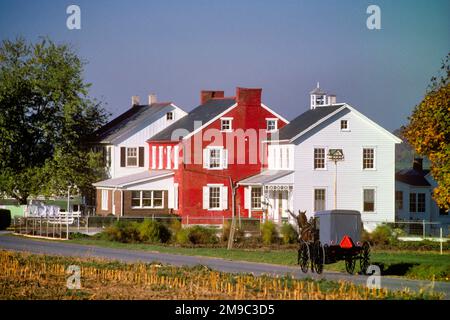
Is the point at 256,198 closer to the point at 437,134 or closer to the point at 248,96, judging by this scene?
the point at 248,96

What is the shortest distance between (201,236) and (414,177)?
2550 cm

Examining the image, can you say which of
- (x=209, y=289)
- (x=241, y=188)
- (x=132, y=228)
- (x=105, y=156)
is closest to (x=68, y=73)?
(x=105, y=156)

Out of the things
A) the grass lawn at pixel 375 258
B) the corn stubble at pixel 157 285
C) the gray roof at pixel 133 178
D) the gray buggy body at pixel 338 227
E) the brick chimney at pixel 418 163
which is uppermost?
the brick chimney at pixel 418 163

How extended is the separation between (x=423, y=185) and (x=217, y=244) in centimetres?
2431

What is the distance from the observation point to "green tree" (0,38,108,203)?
70625mm

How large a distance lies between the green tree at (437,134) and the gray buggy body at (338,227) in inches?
298

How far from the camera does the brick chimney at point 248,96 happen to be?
6981 cm

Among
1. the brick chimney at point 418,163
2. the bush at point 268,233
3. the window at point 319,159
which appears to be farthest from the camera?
the brick chimney at point 418,163

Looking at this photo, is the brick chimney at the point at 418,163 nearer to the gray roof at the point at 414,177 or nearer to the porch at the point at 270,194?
the gray roof at the point at 414,177

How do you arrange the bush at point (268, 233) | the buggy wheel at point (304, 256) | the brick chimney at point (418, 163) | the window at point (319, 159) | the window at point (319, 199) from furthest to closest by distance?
the brick chimney at point (418, 163) < the window at point (319, 159) < the window at point (319, 199) < the bush at point (268, 233) < the buggy wheel at point (304, 256)

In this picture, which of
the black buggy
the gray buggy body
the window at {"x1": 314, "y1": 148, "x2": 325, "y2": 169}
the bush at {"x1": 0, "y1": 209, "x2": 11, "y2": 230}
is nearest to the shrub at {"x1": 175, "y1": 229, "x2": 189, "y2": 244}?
the window at {"x1": 314, "y1": 148, "x2": 325, "y2": 169}

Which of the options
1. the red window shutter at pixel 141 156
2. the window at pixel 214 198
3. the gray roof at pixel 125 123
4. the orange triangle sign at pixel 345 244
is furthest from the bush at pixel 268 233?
the gray roof at pixel 125 123

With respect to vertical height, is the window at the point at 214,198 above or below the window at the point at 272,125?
below
